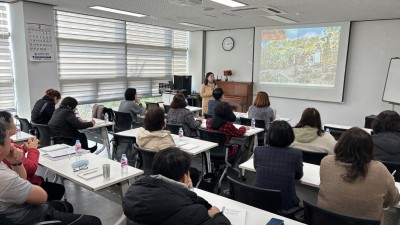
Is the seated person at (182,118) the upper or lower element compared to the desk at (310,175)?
upper

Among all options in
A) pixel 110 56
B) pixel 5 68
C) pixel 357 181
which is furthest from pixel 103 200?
pixel 110 56

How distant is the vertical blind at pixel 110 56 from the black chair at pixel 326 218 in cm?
613

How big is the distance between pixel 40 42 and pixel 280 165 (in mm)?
5247

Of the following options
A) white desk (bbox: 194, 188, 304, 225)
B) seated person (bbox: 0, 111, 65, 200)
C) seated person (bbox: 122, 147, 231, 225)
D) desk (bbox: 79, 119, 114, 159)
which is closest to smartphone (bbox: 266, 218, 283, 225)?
white desk (bbox: 194, 188, 304, 225)

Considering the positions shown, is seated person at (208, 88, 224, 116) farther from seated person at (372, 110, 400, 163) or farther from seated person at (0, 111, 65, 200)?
seated person at (0, 111, 65, 200)

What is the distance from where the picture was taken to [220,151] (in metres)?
4.02

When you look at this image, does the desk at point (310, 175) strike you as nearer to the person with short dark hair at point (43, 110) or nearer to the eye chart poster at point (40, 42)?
the person with short dark hair at point (43, 110)

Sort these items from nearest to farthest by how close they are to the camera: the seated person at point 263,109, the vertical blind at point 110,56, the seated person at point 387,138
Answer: the seated person at point 387,138
the seated person at point 263,109
the vertical blind at point 110,56

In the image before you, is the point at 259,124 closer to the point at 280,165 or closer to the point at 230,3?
the point at 230,3

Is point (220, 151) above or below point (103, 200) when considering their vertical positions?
above

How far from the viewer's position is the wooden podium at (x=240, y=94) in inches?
331

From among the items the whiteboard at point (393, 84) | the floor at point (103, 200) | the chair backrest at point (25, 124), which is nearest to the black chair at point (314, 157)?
the floor at point (103, 200)

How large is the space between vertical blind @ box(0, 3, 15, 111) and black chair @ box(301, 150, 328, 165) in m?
5.67

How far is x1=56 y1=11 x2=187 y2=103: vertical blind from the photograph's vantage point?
21.5 ft
